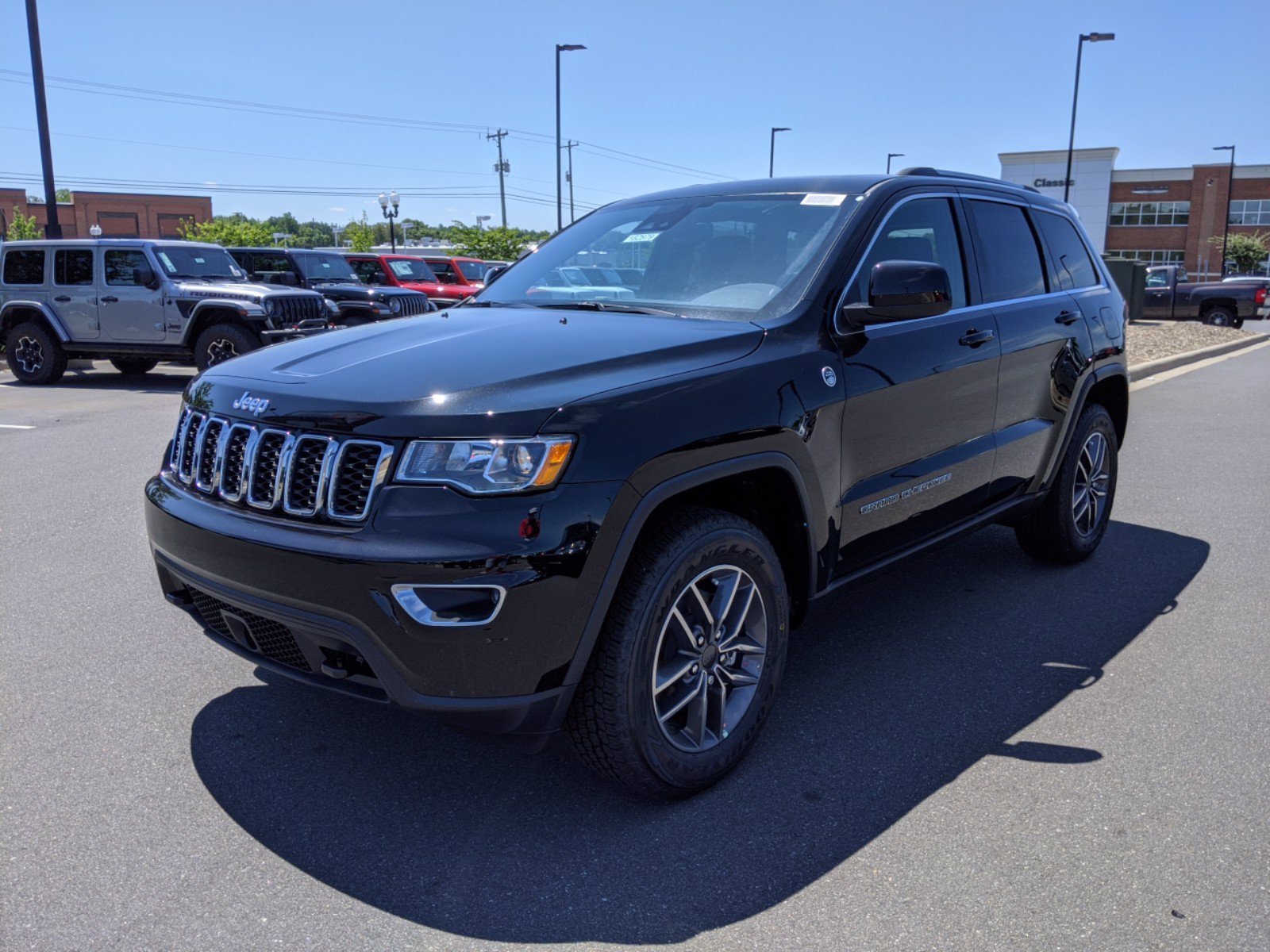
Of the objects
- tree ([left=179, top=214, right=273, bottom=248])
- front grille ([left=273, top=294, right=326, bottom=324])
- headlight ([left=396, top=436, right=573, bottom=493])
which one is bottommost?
front grille ([left=273, top=294, right=326, bottom=324])

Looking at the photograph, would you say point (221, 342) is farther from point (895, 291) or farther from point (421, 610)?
point (421, 610)

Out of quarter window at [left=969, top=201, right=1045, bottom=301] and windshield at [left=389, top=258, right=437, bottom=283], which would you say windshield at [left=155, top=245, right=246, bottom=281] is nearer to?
windshield at [left=389, top=258, right=437, bottom=283]

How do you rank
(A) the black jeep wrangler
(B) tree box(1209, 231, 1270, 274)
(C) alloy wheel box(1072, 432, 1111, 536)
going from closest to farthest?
(C) alloy wheel box(1072, 432, 1111, 536) < (A) the black jeep wrangler < (B) tree box(1209, 231, 1270, 274)

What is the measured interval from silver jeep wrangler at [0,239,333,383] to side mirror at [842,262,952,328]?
10.9 meters

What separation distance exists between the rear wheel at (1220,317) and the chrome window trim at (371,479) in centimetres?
3147

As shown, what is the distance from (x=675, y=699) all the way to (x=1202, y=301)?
1252 inches

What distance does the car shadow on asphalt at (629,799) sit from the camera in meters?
2.59

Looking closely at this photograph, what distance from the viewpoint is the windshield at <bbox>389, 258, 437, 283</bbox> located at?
71.8ft

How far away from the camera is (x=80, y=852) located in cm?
273

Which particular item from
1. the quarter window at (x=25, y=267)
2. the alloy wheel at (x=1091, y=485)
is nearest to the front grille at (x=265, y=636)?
the alloy wheel at (x=1091, y=485)

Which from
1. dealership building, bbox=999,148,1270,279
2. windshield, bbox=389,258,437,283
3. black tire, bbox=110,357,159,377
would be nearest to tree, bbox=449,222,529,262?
windshield, bbox=389,258,437,283

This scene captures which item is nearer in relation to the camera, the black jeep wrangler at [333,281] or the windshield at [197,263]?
the windshield at [197,263]

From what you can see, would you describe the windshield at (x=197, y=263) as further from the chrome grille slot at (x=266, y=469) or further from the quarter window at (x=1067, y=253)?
the chrome grille slot at (x=266, y=469)

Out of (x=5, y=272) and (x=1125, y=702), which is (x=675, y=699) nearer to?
(x=1125, y=702)
